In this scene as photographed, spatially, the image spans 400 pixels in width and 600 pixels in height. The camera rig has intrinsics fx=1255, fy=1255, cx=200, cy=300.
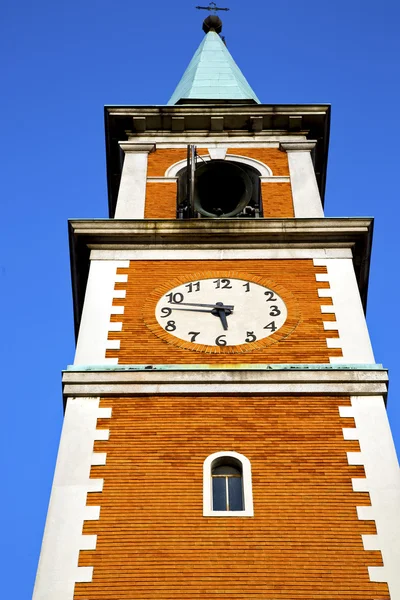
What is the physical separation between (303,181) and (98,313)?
639 cm

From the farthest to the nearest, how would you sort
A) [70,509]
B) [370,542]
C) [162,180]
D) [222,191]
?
1. [222,191]
2. [162,180]
3. [70,509]
4. [370,542]

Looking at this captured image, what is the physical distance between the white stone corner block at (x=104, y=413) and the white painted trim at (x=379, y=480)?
119 inches

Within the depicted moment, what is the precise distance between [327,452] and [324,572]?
6.93 ft

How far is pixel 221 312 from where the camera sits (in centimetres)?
1877

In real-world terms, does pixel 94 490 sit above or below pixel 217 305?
below

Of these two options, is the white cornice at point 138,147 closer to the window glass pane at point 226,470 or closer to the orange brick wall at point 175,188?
the orange brick wall at point 175,188

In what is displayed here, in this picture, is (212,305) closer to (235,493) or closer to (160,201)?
(235,493)

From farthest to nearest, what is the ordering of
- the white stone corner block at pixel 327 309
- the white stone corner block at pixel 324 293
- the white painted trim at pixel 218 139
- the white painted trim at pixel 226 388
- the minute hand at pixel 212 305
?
the white painted trim at pixel 218 139 < the white stone corner block at pixel 324 293 < the minute hand at pixel 212 305 < the white stone corner block at pixel 327 309 < the white painted trim at pixel 226 388

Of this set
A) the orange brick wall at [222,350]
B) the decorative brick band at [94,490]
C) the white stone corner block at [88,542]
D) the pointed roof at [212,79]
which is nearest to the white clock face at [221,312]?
the orange brick wall at [222,350]

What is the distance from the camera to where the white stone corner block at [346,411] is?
645 inches

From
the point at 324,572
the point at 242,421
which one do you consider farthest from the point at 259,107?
the point at 324,572

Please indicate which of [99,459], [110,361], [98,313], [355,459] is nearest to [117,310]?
[98,313]

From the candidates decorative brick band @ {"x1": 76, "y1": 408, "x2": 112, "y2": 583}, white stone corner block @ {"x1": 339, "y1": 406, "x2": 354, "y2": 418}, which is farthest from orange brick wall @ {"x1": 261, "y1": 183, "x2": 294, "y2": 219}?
decorative brick band @ {"x1": 76, "y1": 408, "x2": 112, "y2": 583}

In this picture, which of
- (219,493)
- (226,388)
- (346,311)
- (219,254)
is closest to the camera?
(219,493)
